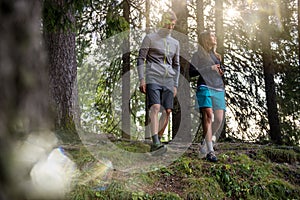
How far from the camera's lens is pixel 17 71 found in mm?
697

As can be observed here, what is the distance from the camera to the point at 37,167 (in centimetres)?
Answer: 79

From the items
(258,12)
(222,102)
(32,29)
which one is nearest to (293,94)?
(258,12)

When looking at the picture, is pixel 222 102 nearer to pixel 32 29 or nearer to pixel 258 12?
pixel 32 29

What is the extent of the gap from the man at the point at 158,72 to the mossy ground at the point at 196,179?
488mm

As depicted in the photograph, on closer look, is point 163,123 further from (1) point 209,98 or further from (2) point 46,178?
(2) point 46,178

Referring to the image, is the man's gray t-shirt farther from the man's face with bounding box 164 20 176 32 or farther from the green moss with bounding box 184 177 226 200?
the green moss with bounding box 184 177 226 200

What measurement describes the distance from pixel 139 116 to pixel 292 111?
16.4 feet

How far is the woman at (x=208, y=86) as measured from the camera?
5.32 m

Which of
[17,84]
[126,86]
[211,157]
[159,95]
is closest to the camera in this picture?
[17,84]

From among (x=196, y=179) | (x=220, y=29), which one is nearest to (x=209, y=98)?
(x=196, y=179)

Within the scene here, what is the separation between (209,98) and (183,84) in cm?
394

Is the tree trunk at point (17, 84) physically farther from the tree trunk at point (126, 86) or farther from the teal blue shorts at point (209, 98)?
the tree trunk at point (126, 86)

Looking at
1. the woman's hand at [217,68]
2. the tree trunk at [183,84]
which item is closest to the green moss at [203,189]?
the woman's hand at [217,68]

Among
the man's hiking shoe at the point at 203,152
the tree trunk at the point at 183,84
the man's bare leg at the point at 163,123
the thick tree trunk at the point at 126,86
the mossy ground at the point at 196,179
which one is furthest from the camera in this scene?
the thick tree trunk at the point at 126,86
